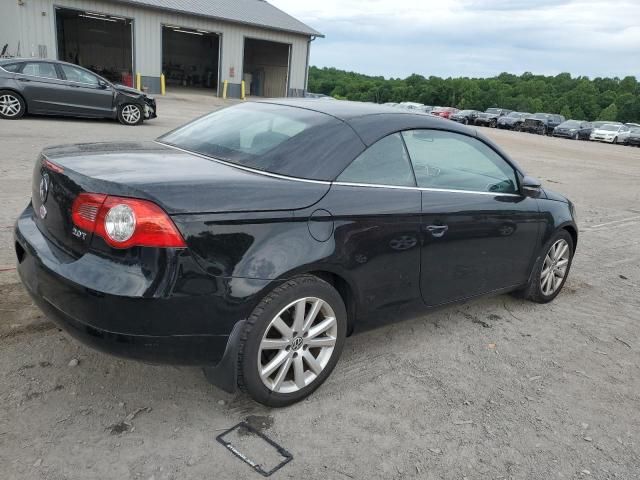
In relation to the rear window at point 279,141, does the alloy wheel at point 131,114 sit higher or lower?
lower

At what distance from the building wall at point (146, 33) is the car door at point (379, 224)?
27.3m

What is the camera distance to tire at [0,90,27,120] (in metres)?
12.7

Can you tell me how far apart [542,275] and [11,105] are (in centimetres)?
1283

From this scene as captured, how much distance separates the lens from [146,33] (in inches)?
1103

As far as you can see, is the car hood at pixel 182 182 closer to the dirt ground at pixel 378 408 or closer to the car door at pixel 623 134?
the dirt ground at pixel 378 408

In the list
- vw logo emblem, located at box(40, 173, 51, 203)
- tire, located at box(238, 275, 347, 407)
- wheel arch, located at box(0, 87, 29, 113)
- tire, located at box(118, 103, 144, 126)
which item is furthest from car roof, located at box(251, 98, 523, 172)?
tire, located at box(118, 103, 144, 126)

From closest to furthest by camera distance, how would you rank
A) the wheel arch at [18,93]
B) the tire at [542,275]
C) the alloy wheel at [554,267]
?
the tire at [542,275], the alloy wheel at [554,267], the wheel arch at [18,93]

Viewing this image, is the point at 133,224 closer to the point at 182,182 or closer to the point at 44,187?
the point at 182,182

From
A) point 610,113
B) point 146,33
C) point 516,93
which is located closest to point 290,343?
point 146,33

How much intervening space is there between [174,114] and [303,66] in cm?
1605

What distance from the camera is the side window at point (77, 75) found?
1312 cm

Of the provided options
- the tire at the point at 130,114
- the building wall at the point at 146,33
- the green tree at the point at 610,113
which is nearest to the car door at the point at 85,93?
the tire at the point at 130,114

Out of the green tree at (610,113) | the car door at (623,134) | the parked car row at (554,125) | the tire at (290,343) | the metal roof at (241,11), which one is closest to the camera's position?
the tire at (290,343)

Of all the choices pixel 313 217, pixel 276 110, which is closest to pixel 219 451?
pixel 313 217
